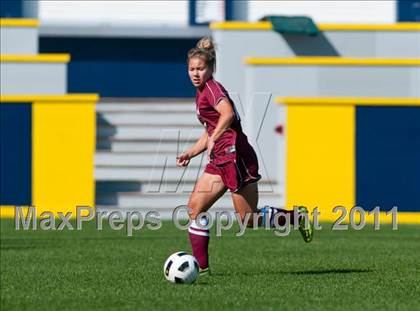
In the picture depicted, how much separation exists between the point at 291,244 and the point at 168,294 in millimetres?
5866

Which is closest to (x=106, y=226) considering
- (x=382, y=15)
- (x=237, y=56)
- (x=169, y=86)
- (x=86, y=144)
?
(x=86, y=144)

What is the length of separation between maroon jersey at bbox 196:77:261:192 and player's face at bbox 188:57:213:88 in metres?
0.06

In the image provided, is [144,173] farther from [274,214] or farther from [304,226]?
[274,214]

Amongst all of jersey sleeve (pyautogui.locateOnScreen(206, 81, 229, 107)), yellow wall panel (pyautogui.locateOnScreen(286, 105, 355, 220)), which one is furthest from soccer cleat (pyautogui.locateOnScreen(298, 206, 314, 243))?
yellow wall panel (pyautogui.locateOnScreen(286, 105, 355, 220))

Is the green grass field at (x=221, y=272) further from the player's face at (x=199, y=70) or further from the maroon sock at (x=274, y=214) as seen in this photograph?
the player's face at (x=199, y=70)

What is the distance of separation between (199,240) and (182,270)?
635 mm

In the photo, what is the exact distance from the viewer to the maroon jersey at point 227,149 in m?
10.9

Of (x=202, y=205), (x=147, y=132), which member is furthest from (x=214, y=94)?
(x=147, y=132)

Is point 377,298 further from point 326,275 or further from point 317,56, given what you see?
point 317,56

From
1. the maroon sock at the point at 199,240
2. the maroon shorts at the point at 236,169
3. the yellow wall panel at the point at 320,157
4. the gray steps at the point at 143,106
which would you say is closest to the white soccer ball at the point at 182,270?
the maroon sock at the point at 199,240

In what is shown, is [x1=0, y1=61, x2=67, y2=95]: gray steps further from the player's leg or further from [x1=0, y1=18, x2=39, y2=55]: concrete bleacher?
the player's leg

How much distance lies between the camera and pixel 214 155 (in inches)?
434

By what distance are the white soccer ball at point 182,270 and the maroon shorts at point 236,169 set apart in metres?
0.80

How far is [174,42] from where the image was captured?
83.6ft
